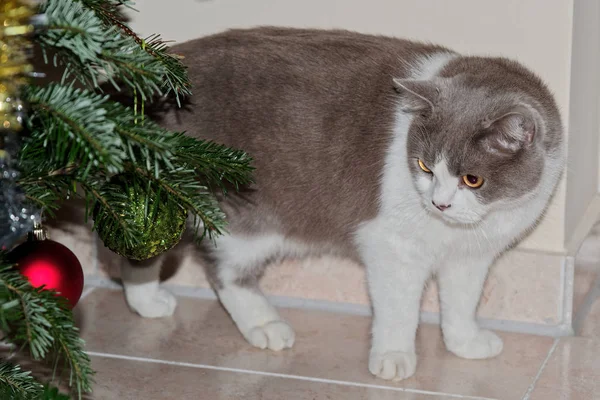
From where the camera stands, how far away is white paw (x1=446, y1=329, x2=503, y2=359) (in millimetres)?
1983

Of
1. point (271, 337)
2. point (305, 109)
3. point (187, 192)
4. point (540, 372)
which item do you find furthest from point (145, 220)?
point (540, 372)

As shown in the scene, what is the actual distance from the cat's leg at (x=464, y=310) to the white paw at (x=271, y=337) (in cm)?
38

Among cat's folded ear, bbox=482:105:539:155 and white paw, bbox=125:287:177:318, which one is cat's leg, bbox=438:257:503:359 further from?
white paw, bbox=125:287:177:318

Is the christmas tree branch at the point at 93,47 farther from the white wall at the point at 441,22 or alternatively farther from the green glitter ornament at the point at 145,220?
the white wall at the point at 441,22

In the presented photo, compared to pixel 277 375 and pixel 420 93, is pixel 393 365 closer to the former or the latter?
pixel 277 375

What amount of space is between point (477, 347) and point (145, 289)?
84cm

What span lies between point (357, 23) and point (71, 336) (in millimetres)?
1105

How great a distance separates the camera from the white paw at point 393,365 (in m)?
1.87

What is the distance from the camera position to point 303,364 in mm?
1972

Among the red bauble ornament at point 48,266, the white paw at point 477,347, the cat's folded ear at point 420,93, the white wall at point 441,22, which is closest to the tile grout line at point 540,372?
the white paw at point 477,347

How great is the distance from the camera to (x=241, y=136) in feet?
6.22

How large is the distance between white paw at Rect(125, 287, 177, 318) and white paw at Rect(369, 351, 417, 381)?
0.59 metres

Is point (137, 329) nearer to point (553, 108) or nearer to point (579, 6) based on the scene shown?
point (553, 108)

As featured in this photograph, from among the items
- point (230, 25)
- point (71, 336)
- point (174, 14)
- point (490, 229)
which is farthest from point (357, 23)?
point (71, 336)
